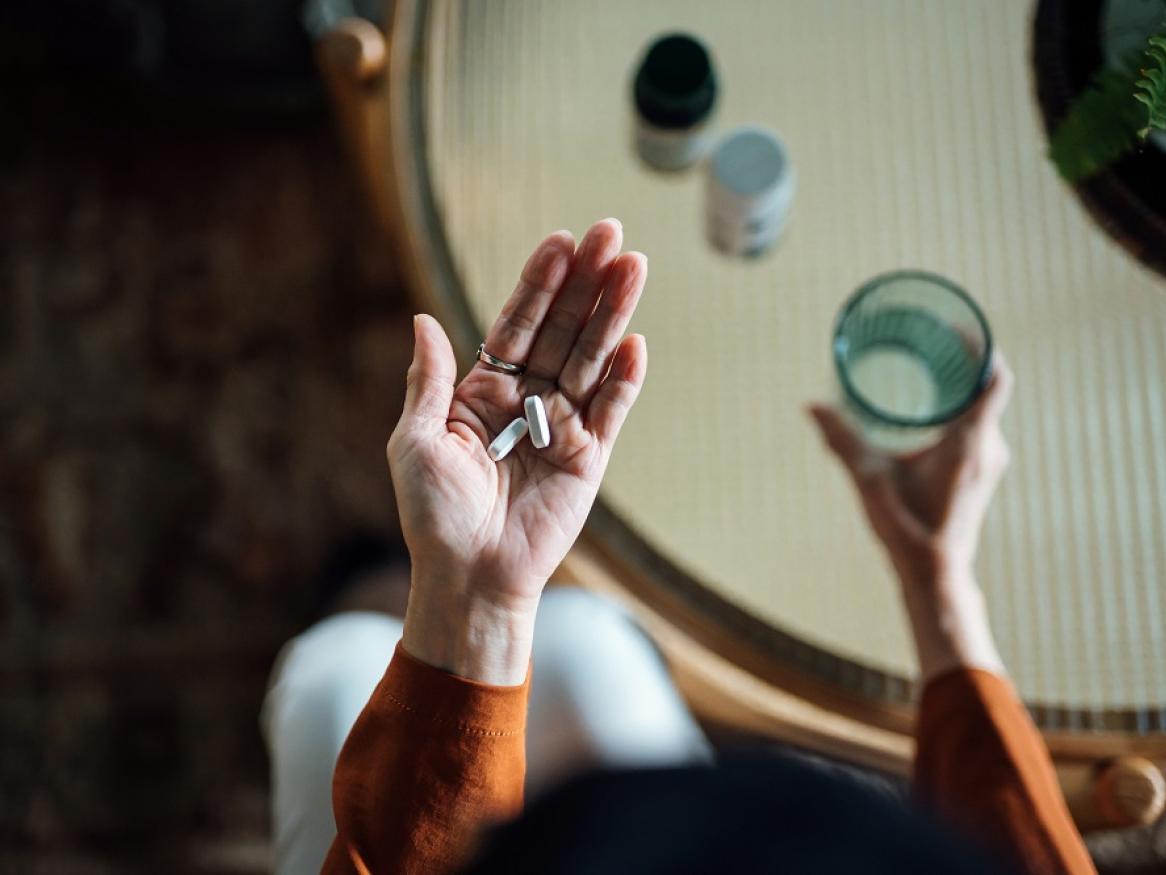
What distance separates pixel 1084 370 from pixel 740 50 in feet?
1.27

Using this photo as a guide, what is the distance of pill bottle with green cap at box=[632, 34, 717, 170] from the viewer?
71 cm

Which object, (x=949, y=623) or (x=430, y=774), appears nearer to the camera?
(x=430, y=774)

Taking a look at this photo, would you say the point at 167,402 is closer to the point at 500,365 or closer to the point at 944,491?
the point at 500,365

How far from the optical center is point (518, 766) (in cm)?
59

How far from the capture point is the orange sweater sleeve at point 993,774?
607 millimetres

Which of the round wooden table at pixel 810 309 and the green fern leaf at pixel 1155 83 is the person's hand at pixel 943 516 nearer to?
the round wooden table at pixel 810 309

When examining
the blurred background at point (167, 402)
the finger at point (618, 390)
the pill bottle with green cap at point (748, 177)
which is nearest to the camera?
the finger at point (618, 390)

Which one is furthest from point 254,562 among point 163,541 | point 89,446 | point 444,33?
point 444,33

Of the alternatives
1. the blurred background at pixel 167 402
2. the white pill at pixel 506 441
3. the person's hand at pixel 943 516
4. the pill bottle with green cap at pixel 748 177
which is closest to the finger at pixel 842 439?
the person's hand at pixel 943 516

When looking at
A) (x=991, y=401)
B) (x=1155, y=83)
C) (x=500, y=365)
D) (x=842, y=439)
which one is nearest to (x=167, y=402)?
(x=500, y=365)

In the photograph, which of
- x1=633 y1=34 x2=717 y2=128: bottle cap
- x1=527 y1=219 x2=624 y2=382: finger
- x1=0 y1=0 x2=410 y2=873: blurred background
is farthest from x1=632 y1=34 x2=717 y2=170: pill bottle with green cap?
x1=0 y1=0 x2=410 y2=873: blurred background

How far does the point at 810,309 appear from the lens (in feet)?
2.59

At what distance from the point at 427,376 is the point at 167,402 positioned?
79 centimetres

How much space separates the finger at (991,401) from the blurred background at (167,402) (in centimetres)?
73
